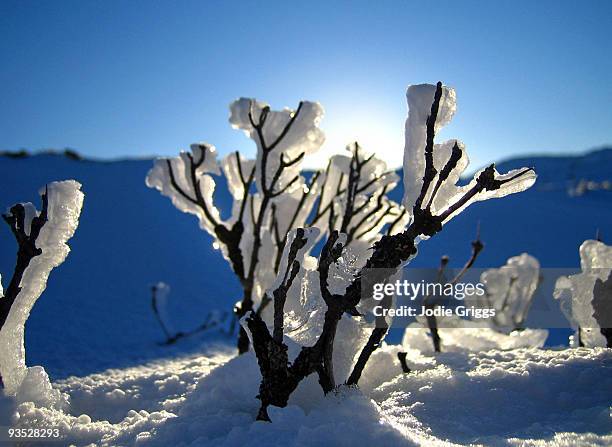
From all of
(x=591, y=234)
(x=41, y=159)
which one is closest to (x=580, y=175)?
(x=591, y=234)

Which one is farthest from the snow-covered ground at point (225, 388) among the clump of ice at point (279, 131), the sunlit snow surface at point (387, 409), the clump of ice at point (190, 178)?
the clump of ice at point (279, 131)

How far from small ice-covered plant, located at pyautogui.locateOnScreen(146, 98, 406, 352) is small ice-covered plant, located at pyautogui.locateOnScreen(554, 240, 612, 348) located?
1106 millimetres

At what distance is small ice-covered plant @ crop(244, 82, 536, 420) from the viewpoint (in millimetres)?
1425

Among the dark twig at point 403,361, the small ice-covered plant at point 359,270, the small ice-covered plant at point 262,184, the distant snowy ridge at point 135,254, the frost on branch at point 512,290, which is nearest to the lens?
the small ice-covered plant at point 359,270

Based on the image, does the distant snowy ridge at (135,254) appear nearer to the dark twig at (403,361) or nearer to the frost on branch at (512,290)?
the frost on branch at (512,290)

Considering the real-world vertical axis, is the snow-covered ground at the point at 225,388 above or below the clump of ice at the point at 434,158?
below

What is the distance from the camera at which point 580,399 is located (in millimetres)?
1551

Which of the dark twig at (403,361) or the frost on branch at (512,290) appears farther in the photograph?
the frost on branch at (512,290)

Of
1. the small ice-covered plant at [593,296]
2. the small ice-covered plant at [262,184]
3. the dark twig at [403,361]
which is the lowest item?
the dark twig at [403,361]

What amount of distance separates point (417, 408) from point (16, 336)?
4.88ft

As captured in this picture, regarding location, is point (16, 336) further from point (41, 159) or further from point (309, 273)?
point (41, 159)

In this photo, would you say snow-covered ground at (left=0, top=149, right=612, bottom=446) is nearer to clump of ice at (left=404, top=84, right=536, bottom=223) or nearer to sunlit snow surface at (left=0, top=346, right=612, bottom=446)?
sunlit snow surface at (left=0, top=346, right=612, bottom=446)

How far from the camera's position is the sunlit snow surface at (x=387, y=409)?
1.26 meters

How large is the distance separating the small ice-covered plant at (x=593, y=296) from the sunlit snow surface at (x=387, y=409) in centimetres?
17
